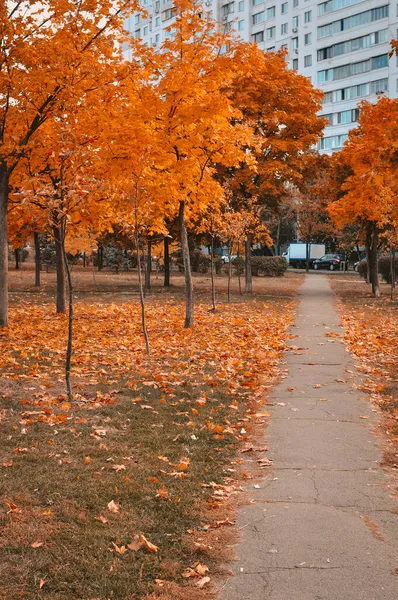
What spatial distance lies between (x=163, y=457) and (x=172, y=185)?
29.2ft

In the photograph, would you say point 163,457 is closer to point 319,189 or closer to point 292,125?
point 292,125

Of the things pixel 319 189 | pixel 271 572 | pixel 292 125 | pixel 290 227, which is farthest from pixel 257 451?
pixel 290 227

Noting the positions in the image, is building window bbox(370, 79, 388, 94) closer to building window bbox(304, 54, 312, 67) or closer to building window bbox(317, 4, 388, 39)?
building window bbox(317, 4, 388, 39)

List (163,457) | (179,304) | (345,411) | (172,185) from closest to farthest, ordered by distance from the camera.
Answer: (163,457), (345,411), (172,185), (179,304)

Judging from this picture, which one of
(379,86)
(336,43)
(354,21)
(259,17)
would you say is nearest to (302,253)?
(379,86)

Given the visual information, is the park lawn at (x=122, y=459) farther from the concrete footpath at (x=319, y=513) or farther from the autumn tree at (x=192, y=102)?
the autumn tree at (x=192, y=102)

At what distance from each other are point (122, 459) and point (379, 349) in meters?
8.62

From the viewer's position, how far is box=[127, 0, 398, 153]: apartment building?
6775cm

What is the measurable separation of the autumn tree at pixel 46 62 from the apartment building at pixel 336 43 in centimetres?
5346

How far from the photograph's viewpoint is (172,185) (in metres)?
14.6

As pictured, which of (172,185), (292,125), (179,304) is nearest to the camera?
(172,185)

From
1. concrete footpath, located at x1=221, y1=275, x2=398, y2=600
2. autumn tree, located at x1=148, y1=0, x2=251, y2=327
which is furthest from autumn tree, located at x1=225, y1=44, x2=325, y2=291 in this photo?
concrete footpath, located at x1=221, y1=275, x2=398, y2=600

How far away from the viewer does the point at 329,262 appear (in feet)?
210

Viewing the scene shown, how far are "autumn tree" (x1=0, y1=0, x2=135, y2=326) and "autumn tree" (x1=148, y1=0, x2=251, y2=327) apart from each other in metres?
1.22
